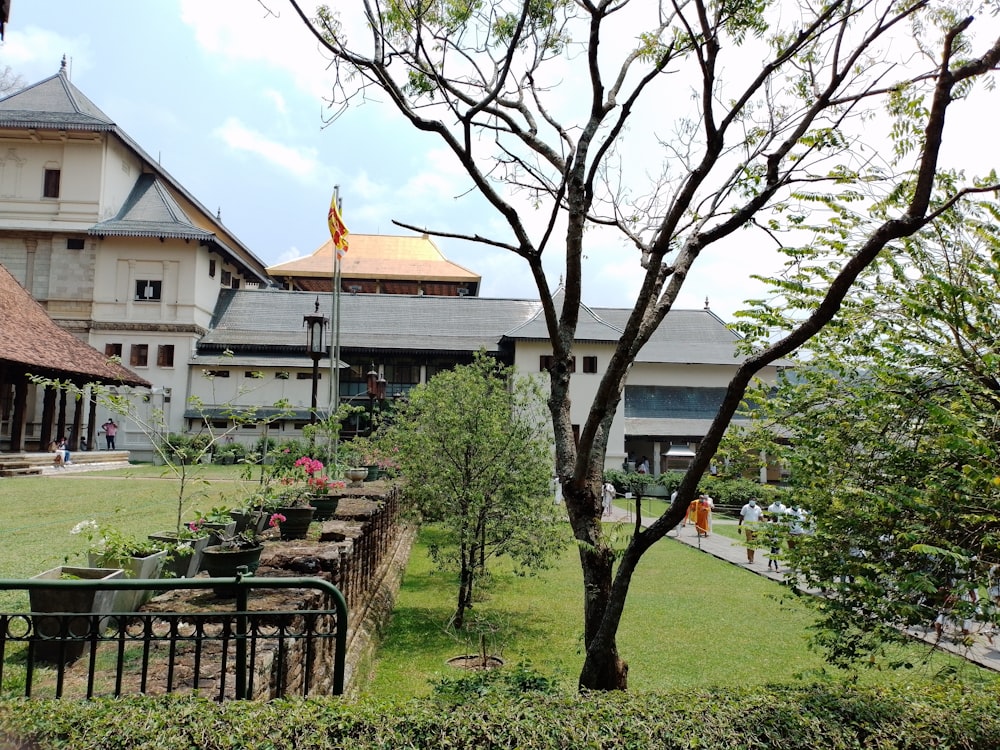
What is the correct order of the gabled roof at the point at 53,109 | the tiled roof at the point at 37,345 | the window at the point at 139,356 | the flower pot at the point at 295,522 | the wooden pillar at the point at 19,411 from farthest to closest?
the window at the point at 139,356 → the gabled roof at the point at 53,109 → the wooden pillar at the point at 19,411 → the tiled roof at the point at 37,345 → the flower pot at the point at 295,522

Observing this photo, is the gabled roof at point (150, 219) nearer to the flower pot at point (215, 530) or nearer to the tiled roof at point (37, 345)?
the tiled roof at point (37, 345)

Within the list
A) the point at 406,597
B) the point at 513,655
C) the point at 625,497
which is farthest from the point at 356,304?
the point at 513,655

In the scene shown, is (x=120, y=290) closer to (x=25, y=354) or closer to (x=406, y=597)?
(x=25, y=354)

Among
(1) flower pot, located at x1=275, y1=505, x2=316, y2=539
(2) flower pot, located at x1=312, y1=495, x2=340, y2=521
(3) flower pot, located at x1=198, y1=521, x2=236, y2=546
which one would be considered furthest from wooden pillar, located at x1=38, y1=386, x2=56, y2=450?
(3) flower pot, located at x1=198, y1=521, x2=236, y2=546

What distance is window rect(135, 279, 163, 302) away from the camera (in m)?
30.6

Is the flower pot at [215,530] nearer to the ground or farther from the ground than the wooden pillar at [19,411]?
nearer to the ground

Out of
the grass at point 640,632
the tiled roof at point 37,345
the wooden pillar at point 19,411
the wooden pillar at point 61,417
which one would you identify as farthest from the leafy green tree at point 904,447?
the wooden pillar at point 61,417

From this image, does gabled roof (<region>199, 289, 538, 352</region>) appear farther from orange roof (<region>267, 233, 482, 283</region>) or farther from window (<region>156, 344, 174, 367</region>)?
orange roof (<region>267, 233, 482, 283</region>)

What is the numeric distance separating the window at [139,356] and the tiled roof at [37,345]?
6111 mm

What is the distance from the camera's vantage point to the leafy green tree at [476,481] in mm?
9164

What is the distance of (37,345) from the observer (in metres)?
20.4

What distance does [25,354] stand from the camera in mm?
19062

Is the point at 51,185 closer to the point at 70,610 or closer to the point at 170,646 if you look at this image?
the point at 70,610

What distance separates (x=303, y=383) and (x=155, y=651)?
27.1 metres
